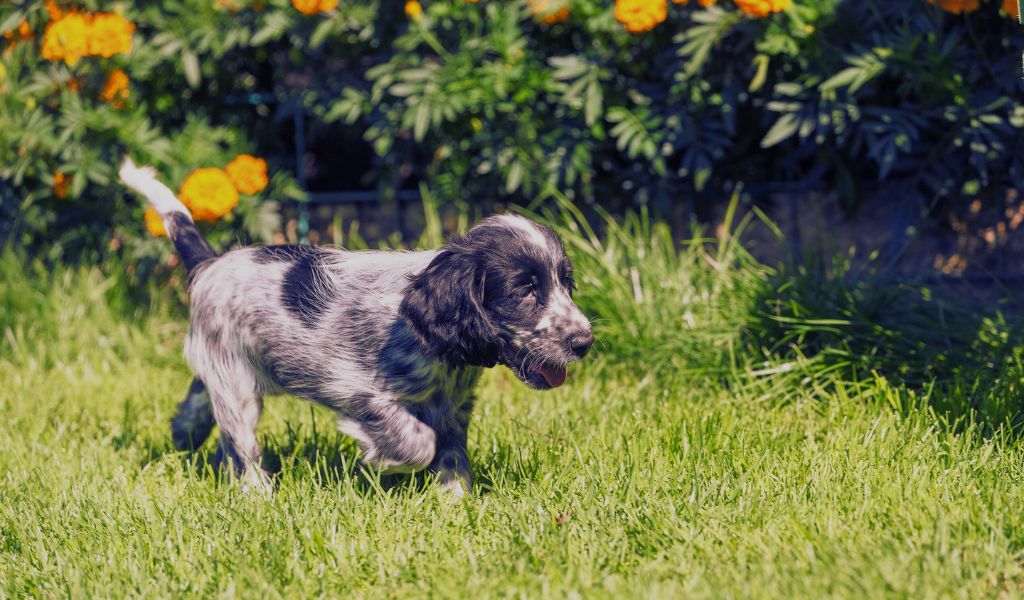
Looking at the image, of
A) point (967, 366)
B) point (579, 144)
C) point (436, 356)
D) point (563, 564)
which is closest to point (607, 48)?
point (579, 144)

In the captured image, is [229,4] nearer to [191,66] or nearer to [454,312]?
[191,66]

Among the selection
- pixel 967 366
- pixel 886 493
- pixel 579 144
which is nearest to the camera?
pixel 886 493

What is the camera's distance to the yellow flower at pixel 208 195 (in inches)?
187

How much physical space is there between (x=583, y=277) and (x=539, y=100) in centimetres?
101

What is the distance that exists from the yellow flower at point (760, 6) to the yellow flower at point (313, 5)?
1772 millimetres

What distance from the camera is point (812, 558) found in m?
2.23

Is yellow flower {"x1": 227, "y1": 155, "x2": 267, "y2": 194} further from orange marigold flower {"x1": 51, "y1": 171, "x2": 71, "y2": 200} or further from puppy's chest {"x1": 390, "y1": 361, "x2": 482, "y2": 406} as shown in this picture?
puppy's chest {"x1": 390, "y1": 361, "x2": 482, "y2": 406}

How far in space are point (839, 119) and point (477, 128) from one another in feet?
5.34

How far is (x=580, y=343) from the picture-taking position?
2672 mm

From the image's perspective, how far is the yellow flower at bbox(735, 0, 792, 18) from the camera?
4113 millimetres

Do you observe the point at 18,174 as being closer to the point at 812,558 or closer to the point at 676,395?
the point at 676,395

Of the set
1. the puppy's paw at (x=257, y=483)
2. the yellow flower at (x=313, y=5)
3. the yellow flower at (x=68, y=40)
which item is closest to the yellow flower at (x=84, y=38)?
the yellow flower at (x=68, y=40)

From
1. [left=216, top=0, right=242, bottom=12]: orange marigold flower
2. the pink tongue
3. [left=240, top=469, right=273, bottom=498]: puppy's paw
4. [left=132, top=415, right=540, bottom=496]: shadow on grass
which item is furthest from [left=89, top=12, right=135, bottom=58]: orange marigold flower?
the pink tongue

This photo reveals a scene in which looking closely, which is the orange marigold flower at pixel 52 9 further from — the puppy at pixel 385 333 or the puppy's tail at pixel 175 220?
the puppy at pixel 385 333
